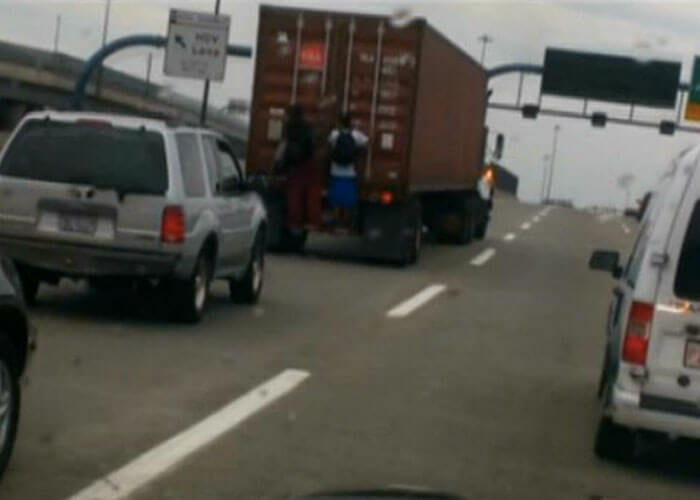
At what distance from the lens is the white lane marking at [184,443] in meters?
8.83

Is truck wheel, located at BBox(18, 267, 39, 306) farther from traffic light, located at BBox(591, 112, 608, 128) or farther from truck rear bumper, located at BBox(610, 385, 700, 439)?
traffic light, located at BBox(591, 112, 608, 128)

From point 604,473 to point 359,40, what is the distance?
16510 mm

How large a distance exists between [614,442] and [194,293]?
21.0 feet

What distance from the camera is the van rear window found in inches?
390

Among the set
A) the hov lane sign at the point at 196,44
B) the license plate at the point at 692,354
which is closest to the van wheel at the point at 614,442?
the license plate at the point at 692,354

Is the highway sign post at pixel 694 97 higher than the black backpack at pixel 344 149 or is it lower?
higher

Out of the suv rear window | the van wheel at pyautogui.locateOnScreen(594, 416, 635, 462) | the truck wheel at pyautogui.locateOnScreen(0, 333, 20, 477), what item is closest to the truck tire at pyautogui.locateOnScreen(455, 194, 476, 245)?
the suv rear window

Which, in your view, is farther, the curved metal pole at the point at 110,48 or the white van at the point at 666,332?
the curved metal pole at the point at 110,48

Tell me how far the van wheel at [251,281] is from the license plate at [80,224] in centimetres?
315

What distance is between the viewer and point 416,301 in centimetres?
2130

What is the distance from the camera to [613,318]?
1213 centimetres

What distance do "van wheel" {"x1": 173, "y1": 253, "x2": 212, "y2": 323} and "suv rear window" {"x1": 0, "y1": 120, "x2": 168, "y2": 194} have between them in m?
0.92

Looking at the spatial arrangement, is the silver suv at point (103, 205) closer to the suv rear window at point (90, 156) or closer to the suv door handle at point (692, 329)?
Result: the suv rear window at point (90, 156)

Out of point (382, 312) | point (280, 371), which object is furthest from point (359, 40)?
point (280, 371)
